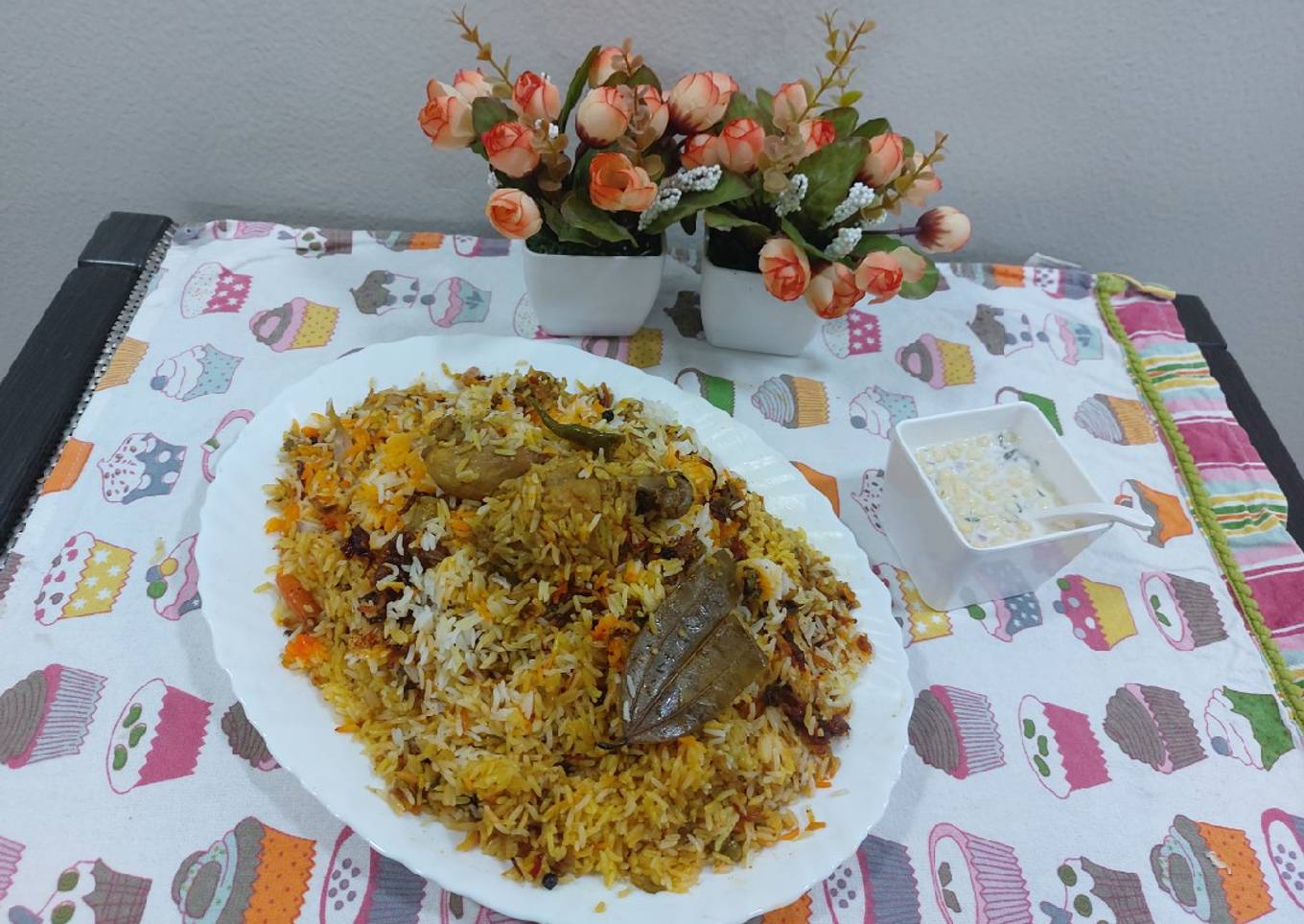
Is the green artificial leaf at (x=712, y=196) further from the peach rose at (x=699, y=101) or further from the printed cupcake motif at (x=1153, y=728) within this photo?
the printed cupcake motif at (x=1153, y=728)

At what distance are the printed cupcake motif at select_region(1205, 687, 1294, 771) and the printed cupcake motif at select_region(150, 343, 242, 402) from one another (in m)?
1.86

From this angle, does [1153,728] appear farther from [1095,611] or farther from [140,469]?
[140,469]

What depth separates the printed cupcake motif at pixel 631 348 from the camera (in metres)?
1.67

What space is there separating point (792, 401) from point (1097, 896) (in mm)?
977

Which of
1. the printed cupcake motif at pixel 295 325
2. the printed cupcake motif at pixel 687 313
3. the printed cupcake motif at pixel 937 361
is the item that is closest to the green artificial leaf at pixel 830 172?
the printed cupcake motif at pixel 687 313

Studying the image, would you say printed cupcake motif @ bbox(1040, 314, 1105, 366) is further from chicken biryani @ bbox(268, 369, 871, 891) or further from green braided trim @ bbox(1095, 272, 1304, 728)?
chicken biryani @ bbox(268, 369, 871, 891)

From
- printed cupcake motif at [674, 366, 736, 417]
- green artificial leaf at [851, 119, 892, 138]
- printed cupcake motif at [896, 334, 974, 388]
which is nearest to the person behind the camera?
green artificial leaf at [851, 119, 892, 138]

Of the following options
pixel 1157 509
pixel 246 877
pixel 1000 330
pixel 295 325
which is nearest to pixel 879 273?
pixel 1000 330

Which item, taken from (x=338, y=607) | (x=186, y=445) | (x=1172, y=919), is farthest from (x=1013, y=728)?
(x=186, y=445)

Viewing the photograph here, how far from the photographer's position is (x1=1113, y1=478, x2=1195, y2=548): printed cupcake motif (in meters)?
1.52

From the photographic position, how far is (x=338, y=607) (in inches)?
43.3

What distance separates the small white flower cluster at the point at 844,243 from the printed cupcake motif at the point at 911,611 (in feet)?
1.86

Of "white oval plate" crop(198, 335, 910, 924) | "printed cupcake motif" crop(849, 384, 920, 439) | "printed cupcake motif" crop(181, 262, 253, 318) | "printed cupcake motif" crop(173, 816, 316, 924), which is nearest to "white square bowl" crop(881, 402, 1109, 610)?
"white oval plate" crop(198, 335, 910, 924)

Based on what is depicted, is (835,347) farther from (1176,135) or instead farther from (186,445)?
(186,445)
